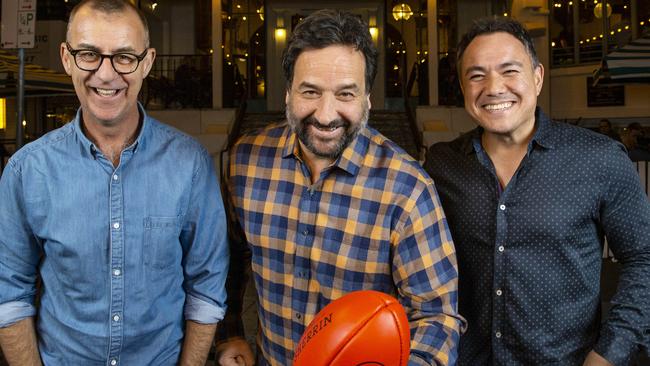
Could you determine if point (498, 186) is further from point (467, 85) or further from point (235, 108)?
point (235, 108)

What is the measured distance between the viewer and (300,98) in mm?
2047

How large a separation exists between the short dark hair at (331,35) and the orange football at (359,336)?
106 cm

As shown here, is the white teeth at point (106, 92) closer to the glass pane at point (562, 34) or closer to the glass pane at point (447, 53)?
Answer: the glass pane at point (447, 53)

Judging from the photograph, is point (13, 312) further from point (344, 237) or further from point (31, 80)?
point (31, 80)

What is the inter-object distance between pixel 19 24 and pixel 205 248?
4173mm

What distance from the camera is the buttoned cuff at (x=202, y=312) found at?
229 centimetres

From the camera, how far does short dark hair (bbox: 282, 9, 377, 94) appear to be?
79.6 inches

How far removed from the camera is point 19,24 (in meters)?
5.47

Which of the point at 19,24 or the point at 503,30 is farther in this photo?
the point at 19,24

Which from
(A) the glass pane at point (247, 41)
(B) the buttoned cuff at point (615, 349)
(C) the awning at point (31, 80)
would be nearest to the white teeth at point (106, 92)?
(B) the buttoned cuff at point (615, 349)

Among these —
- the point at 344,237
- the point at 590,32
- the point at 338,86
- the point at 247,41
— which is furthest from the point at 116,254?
the point at 590,32

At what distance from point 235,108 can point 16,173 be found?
49.9 ft

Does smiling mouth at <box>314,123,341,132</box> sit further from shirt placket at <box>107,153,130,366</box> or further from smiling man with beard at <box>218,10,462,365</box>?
shirt placket at <box>107,153,130,366</box>

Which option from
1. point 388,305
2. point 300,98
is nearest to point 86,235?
point 300,98
